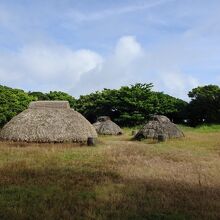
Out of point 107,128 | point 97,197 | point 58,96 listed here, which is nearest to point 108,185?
point 97,197

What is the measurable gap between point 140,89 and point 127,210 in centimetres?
3763

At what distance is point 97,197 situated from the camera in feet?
35.9

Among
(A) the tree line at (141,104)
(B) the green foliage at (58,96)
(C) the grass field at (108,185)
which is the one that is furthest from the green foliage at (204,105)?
(C) the grass field at (108,185)


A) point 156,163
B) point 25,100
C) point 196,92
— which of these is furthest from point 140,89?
point 156,163

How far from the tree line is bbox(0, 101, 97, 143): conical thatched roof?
53.2ft

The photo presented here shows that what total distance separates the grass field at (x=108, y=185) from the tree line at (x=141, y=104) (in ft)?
85.1

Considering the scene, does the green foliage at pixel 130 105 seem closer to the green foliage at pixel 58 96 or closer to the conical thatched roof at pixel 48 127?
the green foliage at pixel 58 96

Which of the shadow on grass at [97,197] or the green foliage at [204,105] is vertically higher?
the green foliage at [204,105]

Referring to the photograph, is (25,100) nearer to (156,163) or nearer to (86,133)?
(86,133)

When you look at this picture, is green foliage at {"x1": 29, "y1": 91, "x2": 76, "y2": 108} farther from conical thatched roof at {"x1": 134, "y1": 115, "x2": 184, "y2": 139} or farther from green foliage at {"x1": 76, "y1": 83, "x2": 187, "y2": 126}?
conical thatched roof at {"x1": 134, "y1": 115, "x2": 184, "y2": 139}

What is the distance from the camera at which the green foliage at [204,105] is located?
146 feet

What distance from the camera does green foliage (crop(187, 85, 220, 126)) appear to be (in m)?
44.6

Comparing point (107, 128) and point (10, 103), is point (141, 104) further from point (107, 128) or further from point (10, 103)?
point (10, 103)

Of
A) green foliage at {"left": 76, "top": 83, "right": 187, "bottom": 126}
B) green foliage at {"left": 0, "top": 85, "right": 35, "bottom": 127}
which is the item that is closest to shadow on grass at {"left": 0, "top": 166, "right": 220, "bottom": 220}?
Result: green foliage at {"left": 0, "top": 85, "right": 35, "bottom": 127}
